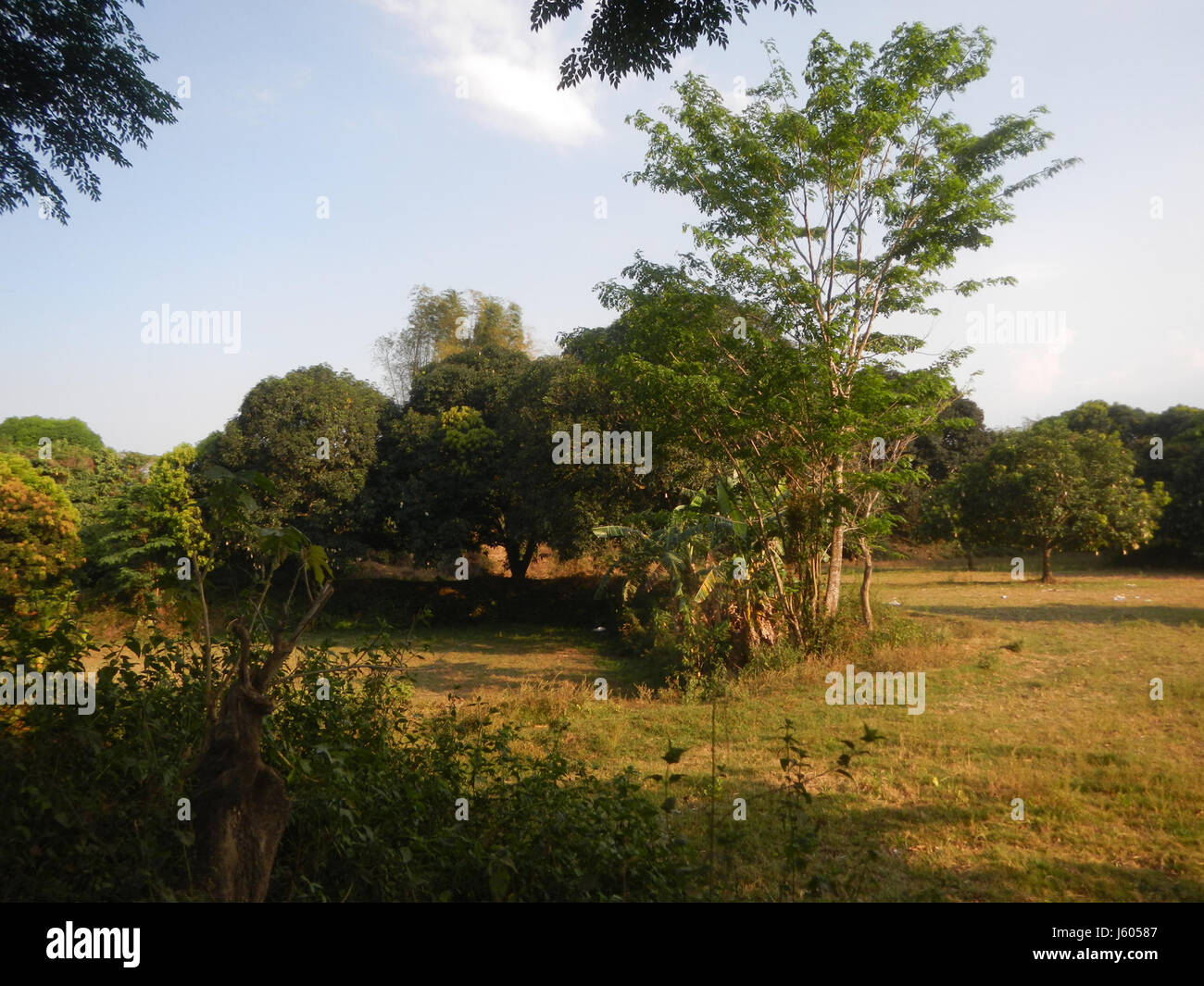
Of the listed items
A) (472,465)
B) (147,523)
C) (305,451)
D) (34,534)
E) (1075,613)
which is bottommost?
(1075,613)

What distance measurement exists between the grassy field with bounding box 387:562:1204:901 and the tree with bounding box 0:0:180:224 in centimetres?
486

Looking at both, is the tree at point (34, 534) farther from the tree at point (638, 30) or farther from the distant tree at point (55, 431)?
the distant tree at point (55, 431)

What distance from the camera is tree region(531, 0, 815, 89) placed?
15.9 ft

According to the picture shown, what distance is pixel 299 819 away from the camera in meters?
3.71

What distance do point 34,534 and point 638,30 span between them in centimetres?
645

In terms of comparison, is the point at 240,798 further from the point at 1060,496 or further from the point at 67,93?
the point at 1060,496

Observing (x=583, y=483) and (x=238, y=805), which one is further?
(x=583, y=483)

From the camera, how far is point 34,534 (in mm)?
6934

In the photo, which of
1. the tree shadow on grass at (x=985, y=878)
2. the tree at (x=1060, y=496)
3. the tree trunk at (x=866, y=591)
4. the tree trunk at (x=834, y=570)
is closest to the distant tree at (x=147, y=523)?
the tree trunk at (x=834, y=570)

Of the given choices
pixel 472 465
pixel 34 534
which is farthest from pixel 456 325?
pixel 34 534

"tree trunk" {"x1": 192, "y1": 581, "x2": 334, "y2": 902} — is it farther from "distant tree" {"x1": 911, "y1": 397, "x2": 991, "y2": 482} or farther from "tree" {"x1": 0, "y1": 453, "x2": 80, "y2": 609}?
"distant tree" {"x1": 911, "y1": 397, "x2": 991, "y2": 482}

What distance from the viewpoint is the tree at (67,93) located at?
187 inches

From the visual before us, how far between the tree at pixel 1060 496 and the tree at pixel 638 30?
20671 mm

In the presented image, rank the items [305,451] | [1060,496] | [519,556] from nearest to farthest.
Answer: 1. [305,451]
2. [519,556]
3. [1060,496]
